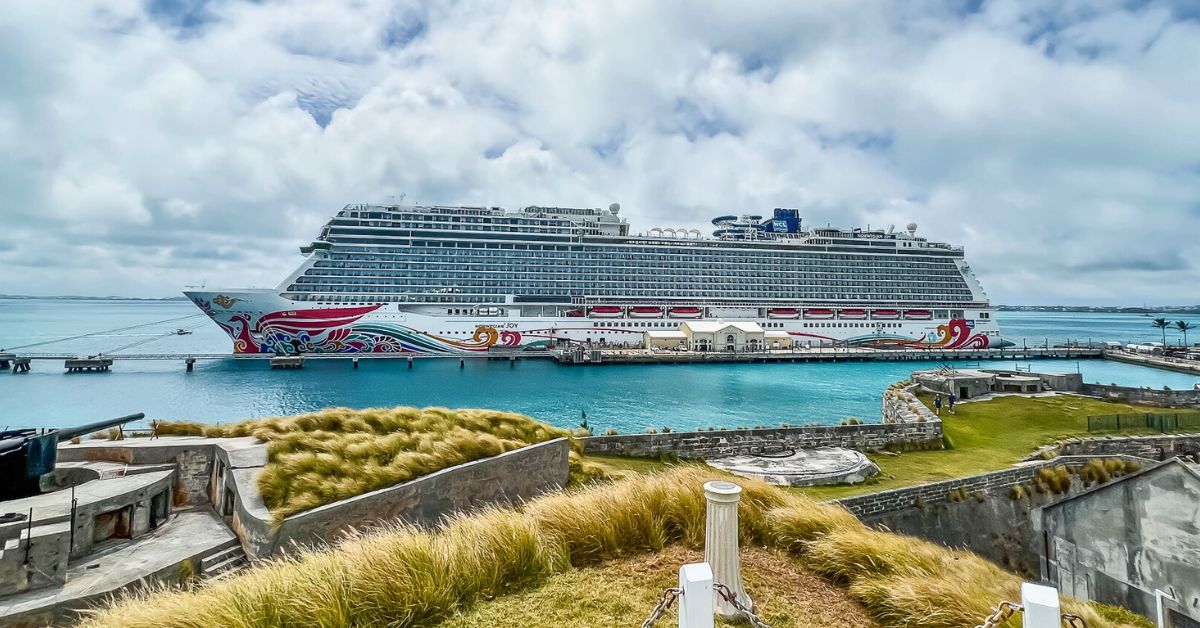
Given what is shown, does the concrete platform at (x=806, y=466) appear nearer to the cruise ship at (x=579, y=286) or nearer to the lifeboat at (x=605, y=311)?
the cruise ship at (x=579, y=286)

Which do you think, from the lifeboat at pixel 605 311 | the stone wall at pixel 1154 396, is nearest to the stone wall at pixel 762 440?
the stone wall at pixel 1154 396

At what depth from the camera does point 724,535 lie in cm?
279

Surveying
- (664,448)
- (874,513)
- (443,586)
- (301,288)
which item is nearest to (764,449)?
(664,448)

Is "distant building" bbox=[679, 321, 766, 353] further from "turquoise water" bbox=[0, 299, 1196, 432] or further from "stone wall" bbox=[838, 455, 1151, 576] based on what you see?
"stone wall" bbox=[838, 455, 1151, 576]

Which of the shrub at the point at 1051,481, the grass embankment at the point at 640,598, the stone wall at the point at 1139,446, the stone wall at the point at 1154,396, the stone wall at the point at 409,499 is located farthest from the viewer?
the stone wall at the point at 1154,396

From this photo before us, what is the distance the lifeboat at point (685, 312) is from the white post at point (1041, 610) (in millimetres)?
45667

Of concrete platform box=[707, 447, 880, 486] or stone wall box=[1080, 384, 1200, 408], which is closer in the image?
concrete platform box=[707, 447, 880, 486]

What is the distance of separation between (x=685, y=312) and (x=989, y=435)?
34.9 meters

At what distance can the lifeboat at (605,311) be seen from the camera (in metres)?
45.2

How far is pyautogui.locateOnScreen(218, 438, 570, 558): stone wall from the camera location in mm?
5438

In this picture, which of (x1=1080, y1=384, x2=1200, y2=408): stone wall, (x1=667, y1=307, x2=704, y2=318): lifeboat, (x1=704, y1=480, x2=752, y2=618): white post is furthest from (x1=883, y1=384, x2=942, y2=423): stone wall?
(x1=667, y1=307, x2=704, y2=318): lifeboat

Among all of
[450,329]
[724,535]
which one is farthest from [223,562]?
[450,329]

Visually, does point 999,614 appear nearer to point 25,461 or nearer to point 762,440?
point 762,440

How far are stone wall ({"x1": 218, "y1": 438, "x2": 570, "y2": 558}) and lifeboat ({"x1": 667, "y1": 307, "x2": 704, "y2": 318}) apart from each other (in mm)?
39988
